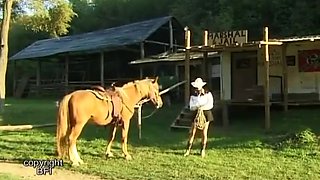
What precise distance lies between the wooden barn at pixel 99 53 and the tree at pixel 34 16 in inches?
181

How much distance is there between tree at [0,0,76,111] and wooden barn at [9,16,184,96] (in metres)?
4.61

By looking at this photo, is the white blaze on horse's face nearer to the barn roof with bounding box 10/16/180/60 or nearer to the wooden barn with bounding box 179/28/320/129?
the wooden barn with bounding box 179/28/320/129

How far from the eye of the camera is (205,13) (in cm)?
3359

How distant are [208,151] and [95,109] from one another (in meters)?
2.94

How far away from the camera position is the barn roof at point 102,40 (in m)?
30.5

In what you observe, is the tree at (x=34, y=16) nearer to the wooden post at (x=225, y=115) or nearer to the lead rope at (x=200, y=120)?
the wooden post at (x=225, y=115)

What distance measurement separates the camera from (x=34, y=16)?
25.0 m

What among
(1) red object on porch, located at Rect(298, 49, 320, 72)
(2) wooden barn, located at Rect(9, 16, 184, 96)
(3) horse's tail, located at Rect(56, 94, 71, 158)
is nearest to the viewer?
(3) horse's tail, located at Rect(56, 94, 71, 158)

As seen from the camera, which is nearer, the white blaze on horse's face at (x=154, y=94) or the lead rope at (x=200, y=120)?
the lead rope at (x=200, y=120)

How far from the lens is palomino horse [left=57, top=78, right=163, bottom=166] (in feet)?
35.9

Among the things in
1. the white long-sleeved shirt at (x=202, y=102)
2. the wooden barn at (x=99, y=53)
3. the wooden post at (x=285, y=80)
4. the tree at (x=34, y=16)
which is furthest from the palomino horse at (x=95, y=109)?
the wooden barn at (x=99, y=53)

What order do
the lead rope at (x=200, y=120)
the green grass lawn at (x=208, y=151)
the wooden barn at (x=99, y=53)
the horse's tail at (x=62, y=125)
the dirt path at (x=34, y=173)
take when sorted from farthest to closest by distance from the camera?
1. the wooden barn at (x=99, y=53)
2. the lead rope at (x=200, y=120)
3. the horse's tail at (x=62, y=125)
4. the green grass lawn at (x=208, y=151)
5. the dirt path at (x=34, y=173)

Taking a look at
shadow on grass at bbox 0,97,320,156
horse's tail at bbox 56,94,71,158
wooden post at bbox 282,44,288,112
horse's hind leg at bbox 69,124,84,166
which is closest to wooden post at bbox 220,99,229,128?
shadow on grass at bbox 0,97,320,156

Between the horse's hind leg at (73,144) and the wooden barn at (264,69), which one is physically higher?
the wooden barn at (264,69)
